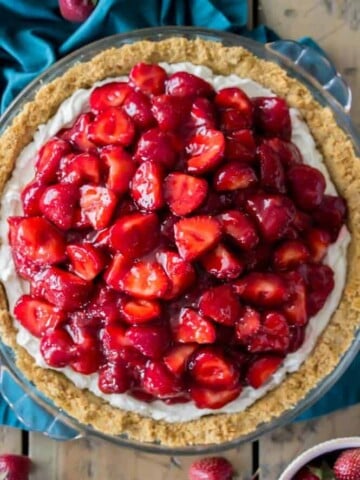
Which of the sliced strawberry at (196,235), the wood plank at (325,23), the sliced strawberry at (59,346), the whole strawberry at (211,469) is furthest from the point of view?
the wood plank at (325,23)

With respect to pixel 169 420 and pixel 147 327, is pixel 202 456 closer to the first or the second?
pixel 169 420

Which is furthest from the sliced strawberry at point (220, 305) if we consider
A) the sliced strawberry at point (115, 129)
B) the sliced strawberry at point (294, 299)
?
the sliced strawberry at point (115, 129)

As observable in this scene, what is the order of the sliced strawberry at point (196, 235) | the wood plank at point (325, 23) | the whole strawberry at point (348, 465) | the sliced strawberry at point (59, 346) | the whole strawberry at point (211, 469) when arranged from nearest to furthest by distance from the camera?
the sliced strawberry at point (196, 235) < the sliced strawberry at point (59, 346) < the whole strawberry at point (348, 465) < the whole strawberry at point (211, 469) < the wood plank at point (325, 23)

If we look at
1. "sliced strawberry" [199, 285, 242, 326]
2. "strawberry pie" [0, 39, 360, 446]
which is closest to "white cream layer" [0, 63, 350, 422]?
"strawberry pie" [0, 39, 360, 446]

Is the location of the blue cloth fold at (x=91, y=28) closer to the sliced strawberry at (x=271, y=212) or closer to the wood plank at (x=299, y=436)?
the wood plank at (x=299, y=436)

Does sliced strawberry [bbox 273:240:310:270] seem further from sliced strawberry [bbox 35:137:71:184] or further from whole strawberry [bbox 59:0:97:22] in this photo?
whole strawberry [bbox 59:0:97:22]

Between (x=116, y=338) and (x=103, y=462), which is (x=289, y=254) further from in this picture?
(x=103, y=462)

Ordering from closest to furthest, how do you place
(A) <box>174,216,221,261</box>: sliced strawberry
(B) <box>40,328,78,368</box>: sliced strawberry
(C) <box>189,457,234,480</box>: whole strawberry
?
(A) <box>174,216,221,261</box>: sliced strawberry → (B) <box>40,328,78,368</box>: sliced strawberry → (C) <box>189,457,234,480</box>: whole strawberry
